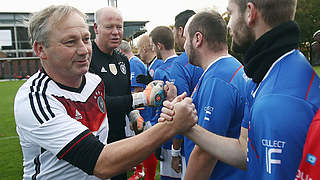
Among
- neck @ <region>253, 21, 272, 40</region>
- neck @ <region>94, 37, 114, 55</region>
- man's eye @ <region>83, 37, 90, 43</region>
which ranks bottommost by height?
neck @ <region>94, 37, 114, 55</region>

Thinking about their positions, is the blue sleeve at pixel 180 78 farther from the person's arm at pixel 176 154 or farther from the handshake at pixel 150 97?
the person's arm at pixel 176 154

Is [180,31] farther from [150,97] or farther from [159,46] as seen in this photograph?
[150,97]

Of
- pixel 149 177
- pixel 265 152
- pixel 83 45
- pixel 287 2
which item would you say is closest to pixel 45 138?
pixel 83 45

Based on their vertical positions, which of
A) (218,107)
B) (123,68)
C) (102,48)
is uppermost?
(102,48)

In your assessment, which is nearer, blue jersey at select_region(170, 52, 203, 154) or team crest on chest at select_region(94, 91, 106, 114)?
team crest on chest at select_region(94, 91, 106, 114)

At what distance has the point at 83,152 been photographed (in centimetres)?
161

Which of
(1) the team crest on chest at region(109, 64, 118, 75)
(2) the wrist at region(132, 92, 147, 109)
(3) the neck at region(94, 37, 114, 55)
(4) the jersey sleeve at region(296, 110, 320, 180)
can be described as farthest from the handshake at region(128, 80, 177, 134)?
(4) the jersey sleeve at region(296, 110, 320, 180)

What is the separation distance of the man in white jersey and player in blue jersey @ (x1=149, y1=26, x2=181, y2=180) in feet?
7.92

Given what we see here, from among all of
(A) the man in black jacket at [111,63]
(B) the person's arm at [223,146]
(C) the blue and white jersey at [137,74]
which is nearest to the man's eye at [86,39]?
(B) the person's arm at [223,146]

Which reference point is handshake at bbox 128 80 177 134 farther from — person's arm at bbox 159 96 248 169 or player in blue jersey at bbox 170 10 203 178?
person's arm at bbox 159 96 248 169

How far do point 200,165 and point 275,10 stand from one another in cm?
119

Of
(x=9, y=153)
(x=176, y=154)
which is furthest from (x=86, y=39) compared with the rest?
(x=9, y=153)

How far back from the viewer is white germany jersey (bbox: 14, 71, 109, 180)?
1.66 m

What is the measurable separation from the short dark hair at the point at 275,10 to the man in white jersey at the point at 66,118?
65 centimetres
